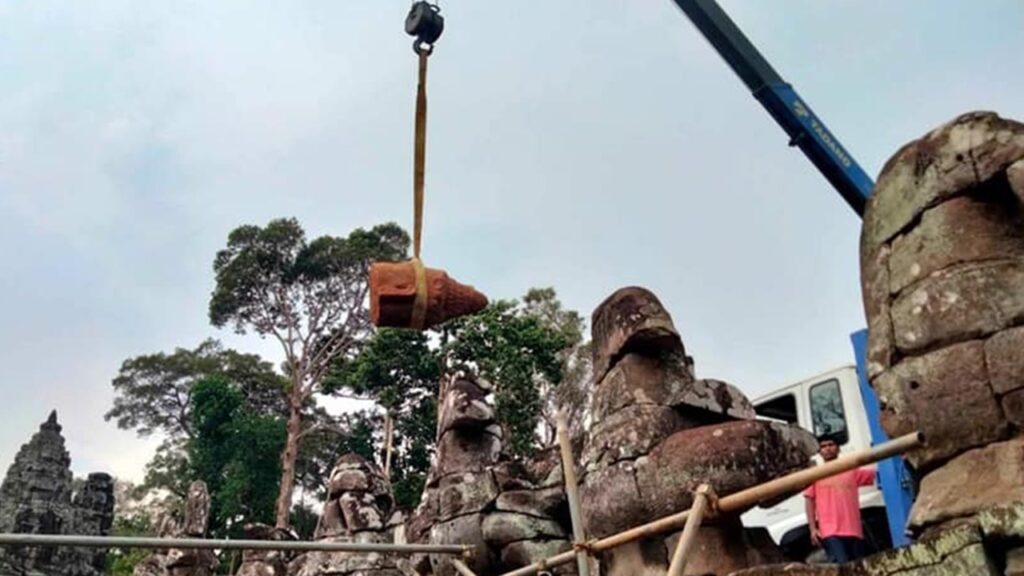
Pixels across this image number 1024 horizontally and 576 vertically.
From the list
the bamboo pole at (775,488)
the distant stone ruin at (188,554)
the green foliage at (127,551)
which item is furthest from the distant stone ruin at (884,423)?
the green foliage at (127,551)

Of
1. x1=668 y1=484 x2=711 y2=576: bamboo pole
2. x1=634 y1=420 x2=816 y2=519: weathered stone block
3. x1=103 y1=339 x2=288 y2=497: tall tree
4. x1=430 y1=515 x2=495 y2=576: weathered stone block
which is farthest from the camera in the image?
x1=103 y1=339 x2=288 y2=497: tall tree

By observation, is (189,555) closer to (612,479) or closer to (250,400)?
(612,479)

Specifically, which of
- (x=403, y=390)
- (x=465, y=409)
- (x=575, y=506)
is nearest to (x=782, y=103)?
(x=465, y=409)

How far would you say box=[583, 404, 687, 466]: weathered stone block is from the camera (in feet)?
11.2

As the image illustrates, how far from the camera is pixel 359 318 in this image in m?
29.2

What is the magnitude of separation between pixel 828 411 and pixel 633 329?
5071 millimetres

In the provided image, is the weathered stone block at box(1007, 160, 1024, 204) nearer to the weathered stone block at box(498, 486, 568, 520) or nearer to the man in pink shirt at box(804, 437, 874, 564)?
the weathered stone block at box(498, 486, 568, 520)

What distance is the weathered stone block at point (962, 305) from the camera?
2.44 m

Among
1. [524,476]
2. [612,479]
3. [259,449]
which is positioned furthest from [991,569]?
[259,449]

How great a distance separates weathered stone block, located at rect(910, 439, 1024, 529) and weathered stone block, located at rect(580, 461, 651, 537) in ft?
3.64

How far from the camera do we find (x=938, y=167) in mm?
2691

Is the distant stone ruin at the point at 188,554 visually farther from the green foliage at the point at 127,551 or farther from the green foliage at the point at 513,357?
the green foliage at the point at 513,357

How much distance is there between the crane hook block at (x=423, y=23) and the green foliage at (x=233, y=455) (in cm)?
2435

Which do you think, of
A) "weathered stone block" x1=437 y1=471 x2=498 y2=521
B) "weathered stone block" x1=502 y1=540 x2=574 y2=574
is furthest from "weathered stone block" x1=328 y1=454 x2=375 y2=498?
"weathered stone block" x1=502 y1=540 x2=574 y2=574
